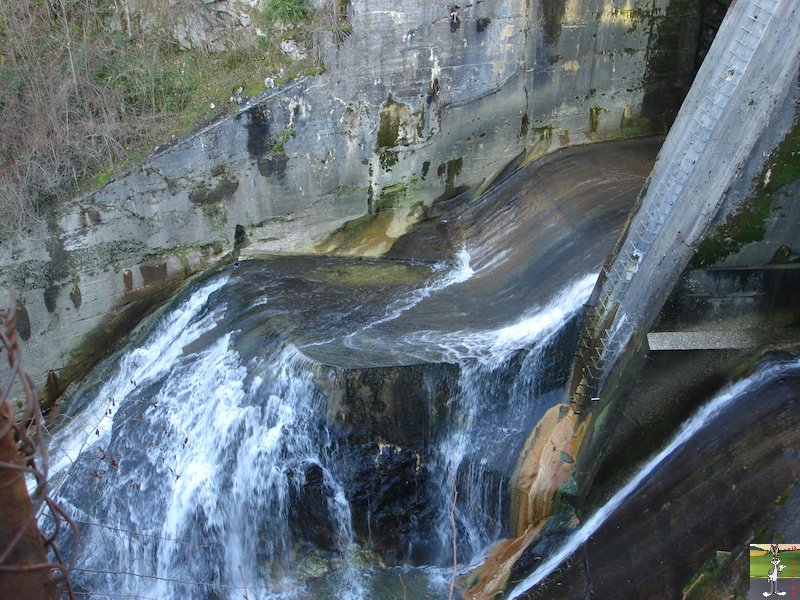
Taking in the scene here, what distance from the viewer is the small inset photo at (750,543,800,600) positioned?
429 cm

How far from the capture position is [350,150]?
340 inches

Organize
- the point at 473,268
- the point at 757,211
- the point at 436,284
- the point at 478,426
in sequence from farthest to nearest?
1. the point at 473,268
2. the point at 436,284
3. the point at 478,426
4. the point at 757,211

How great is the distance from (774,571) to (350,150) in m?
6.25

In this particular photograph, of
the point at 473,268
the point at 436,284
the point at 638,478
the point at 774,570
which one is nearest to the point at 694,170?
the point at 638,478

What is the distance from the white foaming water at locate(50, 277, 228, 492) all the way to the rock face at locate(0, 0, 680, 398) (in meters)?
0.65

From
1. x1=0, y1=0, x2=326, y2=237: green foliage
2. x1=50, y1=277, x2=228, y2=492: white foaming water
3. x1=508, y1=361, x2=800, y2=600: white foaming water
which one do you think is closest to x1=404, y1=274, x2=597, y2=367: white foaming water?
x1=508, y1=361, x2=800, y2=600: white foaming water

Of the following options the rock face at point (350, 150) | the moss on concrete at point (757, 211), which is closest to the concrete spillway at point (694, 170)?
the moss on concrete at point (757, 211)

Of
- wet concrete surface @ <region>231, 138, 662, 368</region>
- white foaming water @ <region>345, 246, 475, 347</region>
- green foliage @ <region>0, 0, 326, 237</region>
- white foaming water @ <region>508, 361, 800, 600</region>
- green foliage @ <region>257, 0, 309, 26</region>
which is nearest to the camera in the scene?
white foaming water @ <region>508, 361, 800, 600</region>

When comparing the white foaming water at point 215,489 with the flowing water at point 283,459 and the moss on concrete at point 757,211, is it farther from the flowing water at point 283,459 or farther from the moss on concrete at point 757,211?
the moss on concrete at point 757,211

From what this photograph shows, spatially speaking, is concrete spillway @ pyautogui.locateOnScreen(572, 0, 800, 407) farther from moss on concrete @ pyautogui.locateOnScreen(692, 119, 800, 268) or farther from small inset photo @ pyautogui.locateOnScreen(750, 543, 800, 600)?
small inset photo @ pyautogui.locateOnScreen(750, 543, 800, 600)

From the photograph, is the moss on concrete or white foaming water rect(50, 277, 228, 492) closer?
the moss on concrete

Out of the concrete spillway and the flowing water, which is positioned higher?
the concrete spillway

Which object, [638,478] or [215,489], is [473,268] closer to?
[638,478]

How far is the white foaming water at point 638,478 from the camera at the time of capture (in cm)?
541
